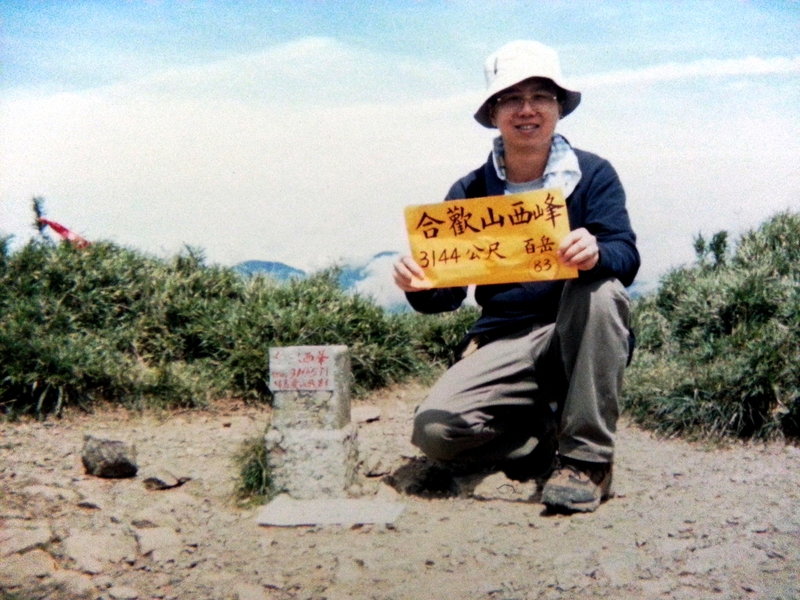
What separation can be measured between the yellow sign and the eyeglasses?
43 cm

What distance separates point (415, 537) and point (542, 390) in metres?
0.97

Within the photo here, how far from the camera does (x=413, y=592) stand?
2768 millimetres

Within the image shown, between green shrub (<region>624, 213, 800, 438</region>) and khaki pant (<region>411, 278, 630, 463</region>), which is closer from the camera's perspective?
khaki pant (<region>411, 278, 630, 463</region>)

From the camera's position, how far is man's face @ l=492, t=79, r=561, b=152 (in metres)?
3.63

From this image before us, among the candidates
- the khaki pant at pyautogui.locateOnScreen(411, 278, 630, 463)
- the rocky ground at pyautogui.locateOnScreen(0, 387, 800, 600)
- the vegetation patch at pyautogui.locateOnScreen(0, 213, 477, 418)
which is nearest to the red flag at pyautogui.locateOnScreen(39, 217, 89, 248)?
the vegetation patch at pyautogui.locateOnScreen(0, 213, 477, 418)

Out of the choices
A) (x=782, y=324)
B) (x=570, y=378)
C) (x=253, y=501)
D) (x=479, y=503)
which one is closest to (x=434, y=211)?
(x=570, y=378)

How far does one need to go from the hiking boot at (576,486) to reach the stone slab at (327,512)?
628 mm

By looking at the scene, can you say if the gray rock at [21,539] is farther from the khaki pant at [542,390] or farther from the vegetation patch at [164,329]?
the vegetation patch at [164,329]

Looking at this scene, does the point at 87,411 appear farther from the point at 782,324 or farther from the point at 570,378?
the point at 782,324

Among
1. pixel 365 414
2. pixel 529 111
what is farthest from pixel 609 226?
pixel 365 414

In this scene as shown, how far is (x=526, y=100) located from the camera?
3629mm

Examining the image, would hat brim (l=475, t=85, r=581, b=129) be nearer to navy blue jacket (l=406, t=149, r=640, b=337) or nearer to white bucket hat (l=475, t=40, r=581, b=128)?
white bucket hat (l=475, t=40, r=581, b=128)

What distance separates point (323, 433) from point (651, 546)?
4.89ft

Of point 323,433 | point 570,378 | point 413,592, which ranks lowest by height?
point 413,592
